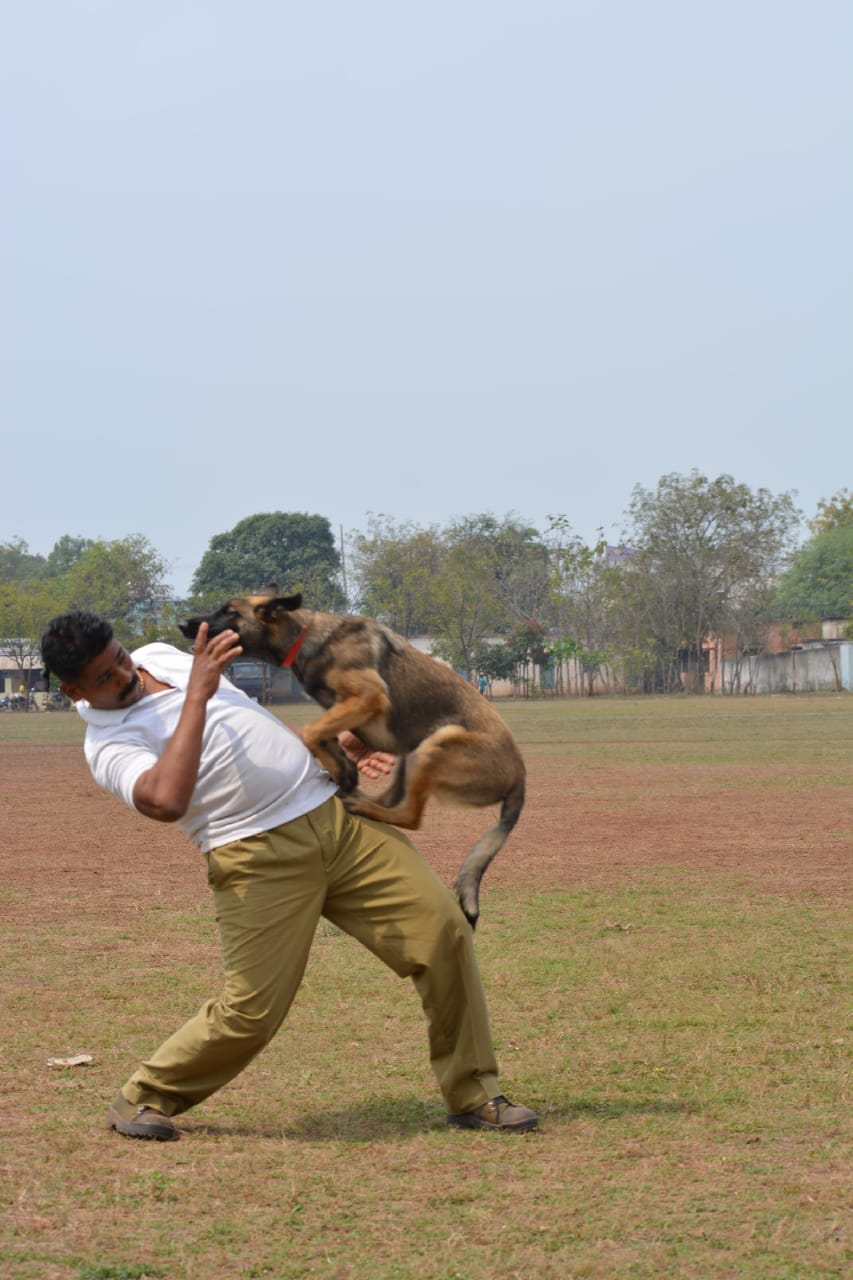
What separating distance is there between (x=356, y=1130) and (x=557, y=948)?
12.0 feet

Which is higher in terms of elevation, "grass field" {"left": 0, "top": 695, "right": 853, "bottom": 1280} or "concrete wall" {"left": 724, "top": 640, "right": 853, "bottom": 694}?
"concrete wall" {"left": 724, "top": 640, "right": 853, "bottom": 694}

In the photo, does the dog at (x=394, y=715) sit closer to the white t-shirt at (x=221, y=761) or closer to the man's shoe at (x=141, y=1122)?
the white t-shirt at (x=221, y=761)

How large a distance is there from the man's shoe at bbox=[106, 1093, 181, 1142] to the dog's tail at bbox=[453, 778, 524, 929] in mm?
1361

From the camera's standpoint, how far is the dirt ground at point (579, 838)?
12.1m

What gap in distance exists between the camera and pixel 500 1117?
5.49 m

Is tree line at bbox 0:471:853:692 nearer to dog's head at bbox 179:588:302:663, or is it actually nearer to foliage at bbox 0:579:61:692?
foliage at bbox 0:579:61:692

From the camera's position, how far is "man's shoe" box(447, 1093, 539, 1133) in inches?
216

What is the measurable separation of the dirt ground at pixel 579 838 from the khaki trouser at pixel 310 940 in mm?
5472

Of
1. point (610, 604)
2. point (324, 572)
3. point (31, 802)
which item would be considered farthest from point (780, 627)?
point (31, 802)

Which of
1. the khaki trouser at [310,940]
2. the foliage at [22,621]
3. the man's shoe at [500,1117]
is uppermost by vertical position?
the foliage at [22,621]

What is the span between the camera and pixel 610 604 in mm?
77500

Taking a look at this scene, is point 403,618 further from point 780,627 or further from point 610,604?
point 780,627

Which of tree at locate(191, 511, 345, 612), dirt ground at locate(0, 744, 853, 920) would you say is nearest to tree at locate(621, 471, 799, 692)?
tree at locate(191, 511, 345, 612)

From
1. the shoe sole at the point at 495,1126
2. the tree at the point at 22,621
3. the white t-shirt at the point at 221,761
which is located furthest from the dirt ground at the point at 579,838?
the tree at the point at 22,621
